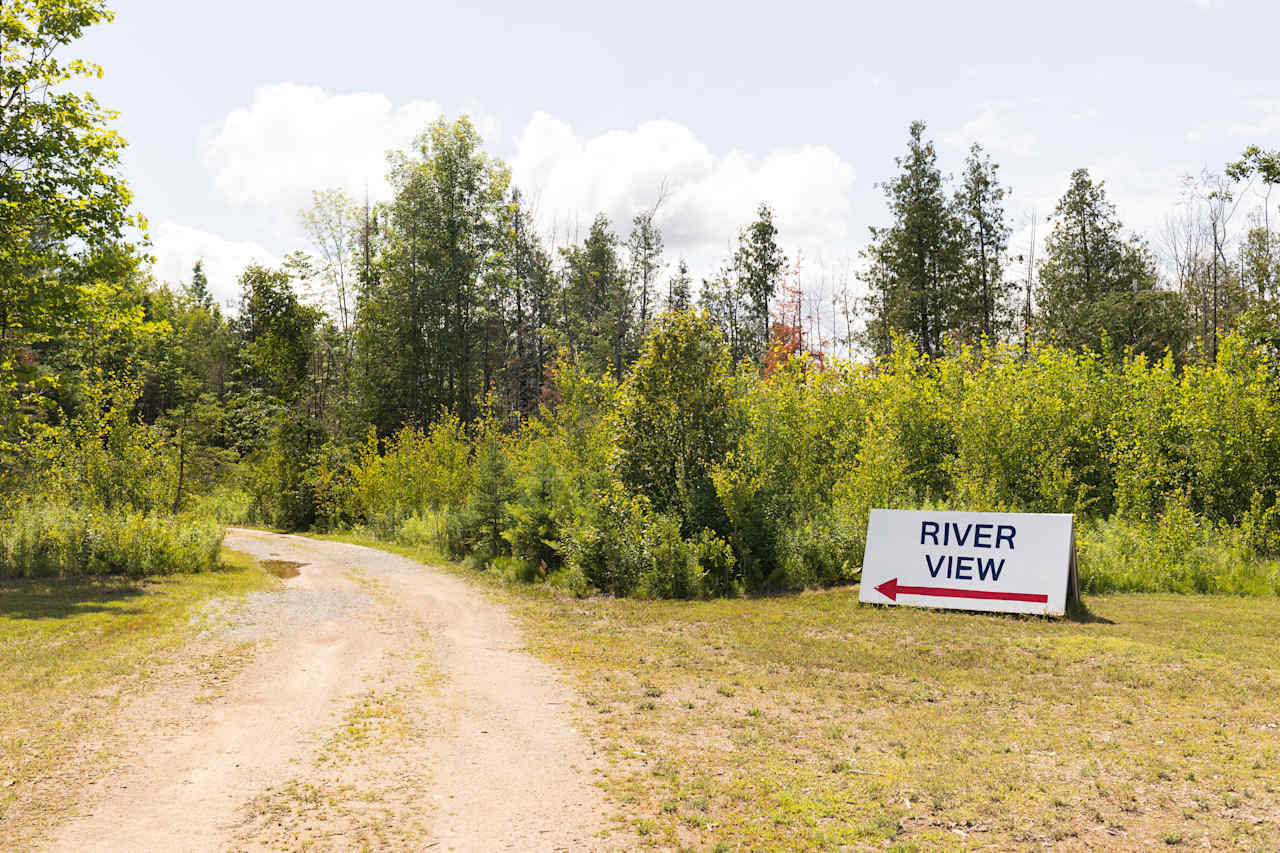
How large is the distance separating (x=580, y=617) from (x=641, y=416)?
512cm

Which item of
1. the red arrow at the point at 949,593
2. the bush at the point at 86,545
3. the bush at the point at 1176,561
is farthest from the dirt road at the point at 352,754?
the bush at the point at 1176,561

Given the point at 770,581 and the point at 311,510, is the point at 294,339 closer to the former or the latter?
the point at 311,510

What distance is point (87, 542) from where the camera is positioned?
15.8m

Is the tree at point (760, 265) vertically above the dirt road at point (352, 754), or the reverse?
the tree at point (760, 265)

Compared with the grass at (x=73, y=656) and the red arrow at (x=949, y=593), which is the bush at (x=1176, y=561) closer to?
the red arrow at (x=949, y=593)

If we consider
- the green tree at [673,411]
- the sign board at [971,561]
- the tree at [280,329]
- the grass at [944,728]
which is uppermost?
the tree at [280,329]

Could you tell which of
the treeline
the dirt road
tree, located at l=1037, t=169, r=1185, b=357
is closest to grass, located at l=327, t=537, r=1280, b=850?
the dirt road

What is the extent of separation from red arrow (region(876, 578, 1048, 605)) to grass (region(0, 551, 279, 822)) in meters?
10.1

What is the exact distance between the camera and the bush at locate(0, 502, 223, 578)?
1558 cm

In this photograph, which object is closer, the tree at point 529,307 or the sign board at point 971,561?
the sign board at point 971,561

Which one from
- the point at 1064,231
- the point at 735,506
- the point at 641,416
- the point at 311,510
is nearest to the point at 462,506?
the point at 641,416

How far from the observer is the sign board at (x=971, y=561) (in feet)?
36.1

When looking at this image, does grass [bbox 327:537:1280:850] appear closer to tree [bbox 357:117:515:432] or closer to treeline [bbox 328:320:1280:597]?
treeline [bbox 328:320:1280:597]

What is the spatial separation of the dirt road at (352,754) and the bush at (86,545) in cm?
646
